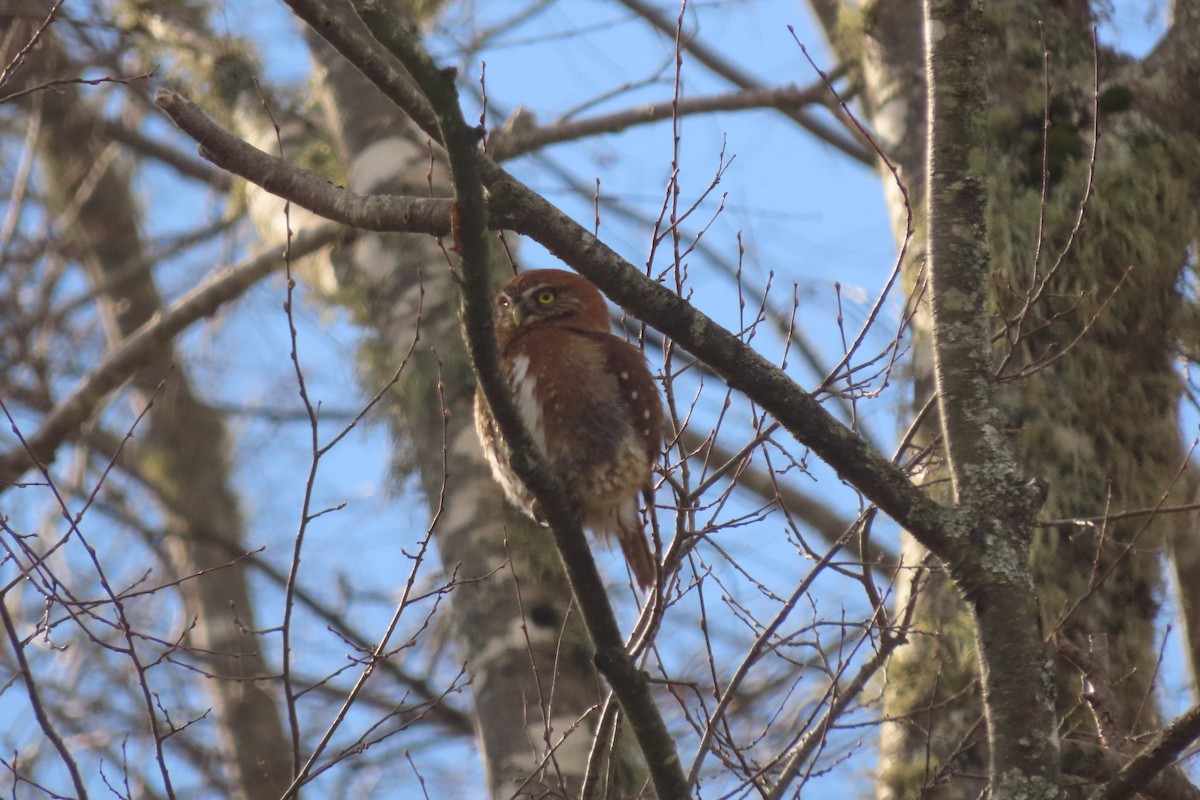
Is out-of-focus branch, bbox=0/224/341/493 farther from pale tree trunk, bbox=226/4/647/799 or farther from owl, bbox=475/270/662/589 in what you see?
owl, bbox=475/270/662/589

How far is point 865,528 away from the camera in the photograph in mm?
3600

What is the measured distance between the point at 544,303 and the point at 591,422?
2.05 ft

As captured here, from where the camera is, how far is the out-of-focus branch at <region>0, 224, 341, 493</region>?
6.19 m

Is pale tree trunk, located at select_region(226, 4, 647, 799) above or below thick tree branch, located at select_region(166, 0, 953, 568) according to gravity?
above

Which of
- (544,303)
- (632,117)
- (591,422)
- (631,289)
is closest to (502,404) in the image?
(631,289)

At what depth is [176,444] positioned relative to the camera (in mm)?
9672

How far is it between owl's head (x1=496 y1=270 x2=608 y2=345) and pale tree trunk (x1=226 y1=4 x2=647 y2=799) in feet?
0.99

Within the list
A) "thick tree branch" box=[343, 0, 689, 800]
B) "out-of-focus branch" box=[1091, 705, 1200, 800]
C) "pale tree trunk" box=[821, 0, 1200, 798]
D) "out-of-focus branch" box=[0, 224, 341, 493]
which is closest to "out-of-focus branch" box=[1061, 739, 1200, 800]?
"out-of-focus branch" box=[1091, 705, 1200, 800]

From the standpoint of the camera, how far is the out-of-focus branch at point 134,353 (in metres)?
6.19

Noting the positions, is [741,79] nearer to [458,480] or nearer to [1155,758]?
[458,480]

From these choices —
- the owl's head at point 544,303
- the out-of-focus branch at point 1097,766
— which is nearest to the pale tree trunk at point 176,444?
the owl's head at point 544,303

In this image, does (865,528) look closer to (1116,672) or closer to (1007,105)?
(1116,672)

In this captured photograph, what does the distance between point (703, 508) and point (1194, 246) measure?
3107 millimetres

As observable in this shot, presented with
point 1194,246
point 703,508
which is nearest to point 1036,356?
point 1194,246
